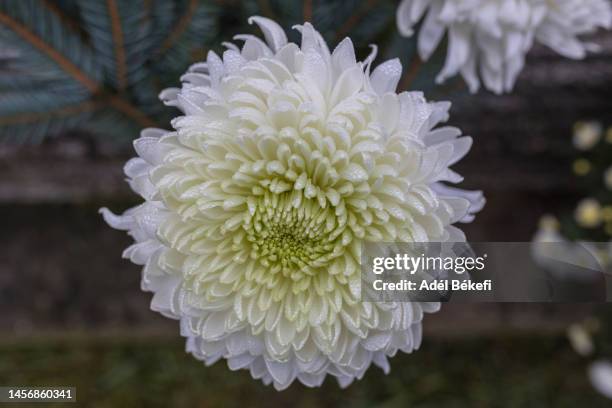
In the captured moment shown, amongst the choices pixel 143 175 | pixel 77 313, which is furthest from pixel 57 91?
pixel 77 313

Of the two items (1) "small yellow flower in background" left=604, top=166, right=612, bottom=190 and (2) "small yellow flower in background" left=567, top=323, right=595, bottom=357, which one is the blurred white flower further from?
(1) "small yellow flower in background" left=604, top=166, right=612, bottom=190

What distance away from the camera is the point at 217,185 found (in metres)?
0.49

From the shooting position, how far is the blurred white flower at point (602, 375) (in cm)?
117

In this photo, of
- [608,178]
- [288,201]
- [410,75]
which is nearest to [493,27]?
[410,75]

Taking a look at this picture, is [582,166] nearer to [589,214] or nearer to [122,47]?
[589,214]

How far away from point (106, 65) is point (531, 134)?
83 centimetres

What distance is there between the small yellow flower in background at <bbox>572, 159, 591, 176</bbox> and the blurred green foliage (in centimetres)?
63

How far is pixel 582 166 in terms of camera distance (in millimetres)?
1170

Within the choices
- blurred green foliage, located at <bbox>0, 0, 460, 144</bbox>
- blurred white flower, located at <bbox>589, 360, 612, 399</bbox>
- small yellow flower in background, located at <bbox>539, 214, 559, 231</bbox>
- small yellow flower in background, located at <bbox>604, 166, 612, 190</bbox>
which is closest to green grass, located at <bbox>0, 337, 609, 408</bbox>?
blurred white flower, located at <bbox>589, 360, 612, 399</bbox>

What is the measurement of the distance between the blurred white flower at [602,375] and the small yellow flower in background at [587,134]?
1.54 feet

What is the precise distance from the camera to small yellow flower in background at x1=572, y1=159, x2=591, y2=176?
1.16 metres

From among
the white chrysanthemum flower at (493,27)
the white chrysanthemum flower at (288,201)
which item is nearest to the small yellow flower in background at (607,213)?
the white chrysanthemum flower at (493,27)

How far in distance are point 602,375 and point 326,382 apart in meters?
0.58

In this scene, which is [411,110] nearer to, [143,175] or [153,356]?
[143,175]
